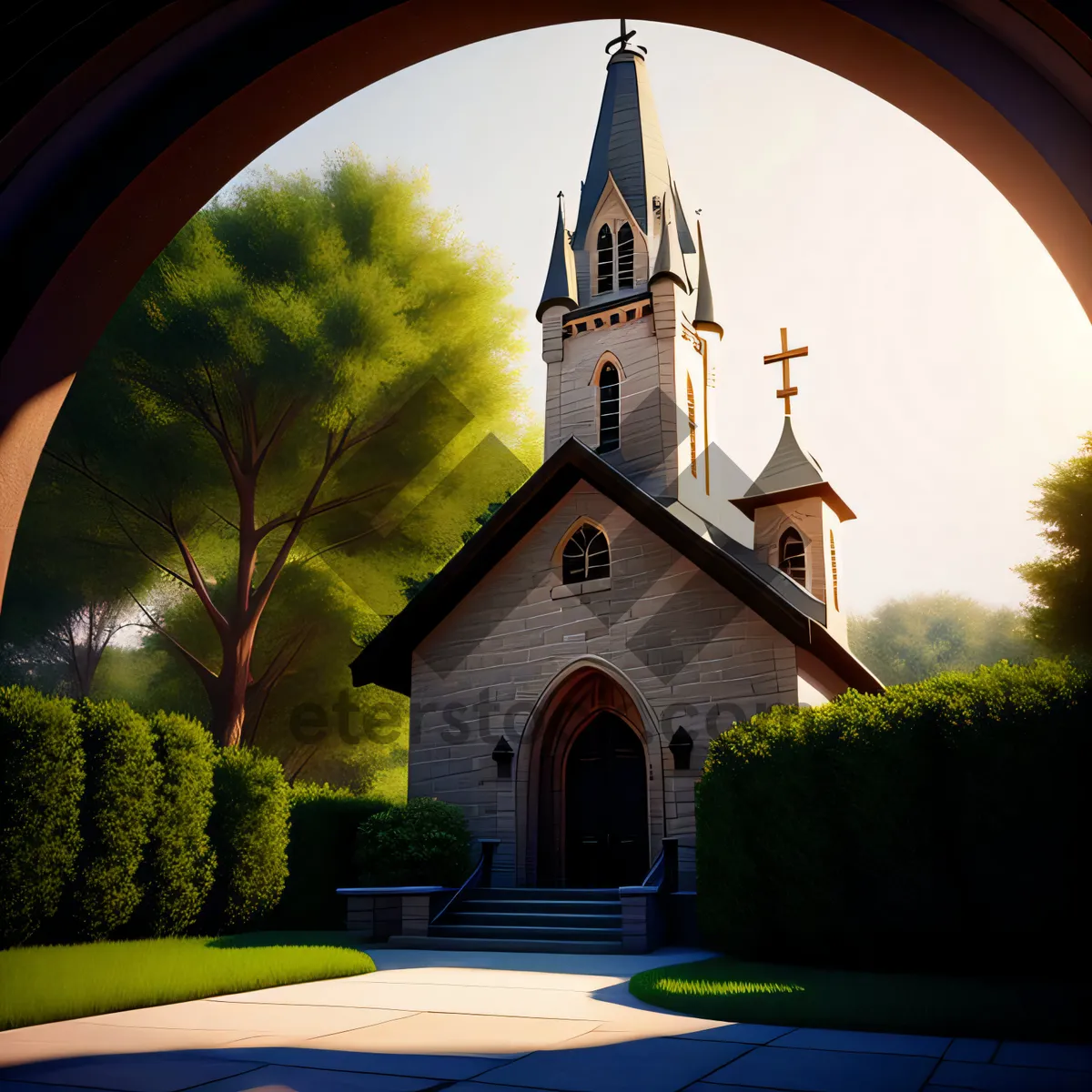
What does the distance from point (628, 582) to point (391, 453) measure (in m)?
11.5

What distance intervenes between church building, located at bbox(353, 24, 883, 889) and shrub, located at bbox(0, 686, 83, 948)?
227 inches

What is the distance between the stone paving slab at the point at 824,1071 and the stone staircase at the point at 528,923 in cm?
670

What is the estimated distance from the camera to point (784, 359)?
1914cm

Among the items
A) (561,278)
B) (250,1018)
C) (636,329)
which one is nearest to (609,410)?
(636,329)

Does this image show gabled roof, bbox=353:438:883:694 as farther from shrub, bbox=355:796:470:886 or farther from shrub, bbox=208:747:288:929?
shrub, bbox=355:796:470:886

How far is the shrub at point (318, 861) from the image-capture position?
47.3ft

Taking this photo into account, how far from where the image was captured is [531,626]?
15.2m

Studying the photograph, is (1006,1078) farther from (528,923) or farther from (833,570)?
(833,570)

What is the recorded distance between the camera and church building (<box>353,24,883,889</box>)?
13.4 m

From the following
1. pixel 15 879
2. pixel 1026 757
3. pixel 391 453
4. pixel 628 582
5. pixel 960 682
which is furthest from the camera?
pixel 391 453

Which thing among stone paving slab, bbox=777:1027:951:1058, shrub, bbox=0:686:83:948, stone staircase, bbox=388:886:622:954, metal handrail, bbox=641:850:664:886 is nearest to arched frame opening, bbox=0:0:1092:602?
stone paving slab, bbox=777:1027:951:1058

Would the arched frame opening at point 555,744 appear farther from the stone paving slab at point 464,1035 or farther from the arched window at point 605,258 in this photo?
the arched window at point 605,258

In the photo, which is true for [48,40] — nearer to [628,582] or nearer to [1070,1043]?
[1070,1043]

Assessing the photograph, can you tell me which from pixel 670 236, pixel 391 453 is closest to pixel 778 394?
pixel 670 236
